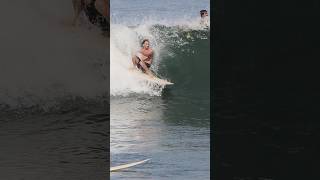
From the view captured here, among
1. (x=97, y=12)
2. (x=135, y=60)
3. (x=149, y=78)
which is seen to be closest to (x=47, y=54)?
(x=97, y=12)

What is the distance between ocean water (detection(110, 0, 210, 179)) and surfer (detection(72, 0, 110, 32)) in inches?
2.2

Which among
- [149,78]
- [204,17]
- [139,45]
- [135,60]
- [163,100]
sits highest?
[204,17]

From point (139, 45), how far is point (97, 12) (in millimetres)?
453

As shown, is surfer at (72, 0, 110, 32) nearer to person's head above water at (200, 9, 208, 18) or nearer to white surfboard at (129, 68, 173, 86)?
white surfboard at (129, 68, 173, 86)

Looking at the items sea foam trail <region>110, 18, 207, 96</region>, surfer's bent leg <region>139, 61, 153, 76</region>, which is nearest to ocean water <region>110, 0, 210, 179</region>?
sea foam trail <region>110, 18, 207, 96</region>

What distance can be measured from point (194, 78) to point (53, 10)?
1.31 meters

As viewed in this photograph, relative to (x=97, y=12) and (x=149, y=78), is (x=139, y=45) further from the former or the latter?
(x=97, y=12)

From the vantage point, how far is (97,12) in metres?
6.73

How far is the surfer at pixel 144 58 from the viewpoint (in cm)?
680

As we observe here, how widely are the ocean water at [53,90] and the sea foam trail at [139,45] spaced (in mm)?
86
